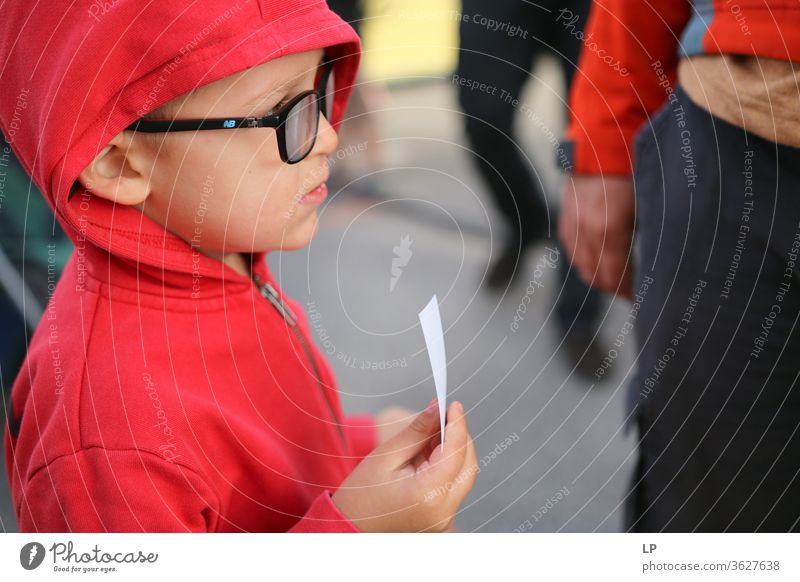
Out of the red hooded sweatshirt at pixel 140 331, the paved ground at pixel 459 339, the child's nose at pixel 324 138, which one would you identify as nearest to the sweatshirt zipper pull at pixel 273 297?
the red hooded sweatshirt at pixel 140 331

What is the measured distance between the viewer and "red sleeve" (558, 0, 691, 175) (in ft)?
2.16

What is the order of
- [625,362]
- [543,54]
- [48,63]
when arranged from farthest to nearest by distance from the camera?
[625,362], [543,54], [48,63]

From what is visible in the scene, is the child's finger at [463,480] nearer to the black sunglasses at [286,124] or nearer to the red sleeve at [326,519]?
the red sleeve at [326,519]

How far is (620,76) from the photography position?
696mm

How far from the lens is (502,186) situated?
0.86 m

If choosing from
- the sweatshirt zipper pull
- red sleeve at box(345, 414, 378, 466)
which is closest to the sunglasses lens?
the sweatshirt zipper pull

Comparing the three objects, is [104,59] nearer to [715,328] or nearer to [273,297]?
[273,297]

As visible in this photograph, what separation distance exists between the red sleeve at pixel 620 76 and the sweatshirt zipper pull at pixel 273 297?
1.04 ft

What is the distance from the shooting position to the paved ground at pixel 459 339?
85 centimetres

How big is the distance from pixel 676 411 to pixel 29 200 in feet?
2.00
